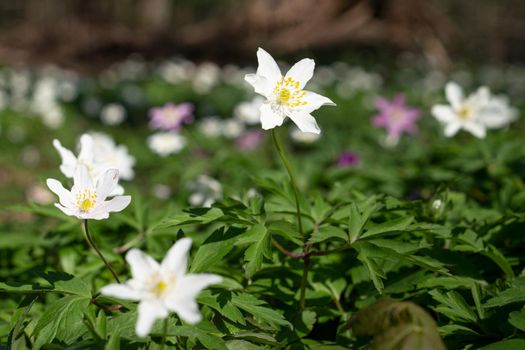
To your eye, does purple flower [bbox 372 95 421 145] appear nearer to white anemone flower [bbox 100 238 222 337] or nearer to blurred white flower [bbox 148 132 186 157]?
blurred white flower [bbox 148 132 186 157]

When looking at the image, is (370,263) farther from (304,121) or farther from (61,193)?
(61,193)

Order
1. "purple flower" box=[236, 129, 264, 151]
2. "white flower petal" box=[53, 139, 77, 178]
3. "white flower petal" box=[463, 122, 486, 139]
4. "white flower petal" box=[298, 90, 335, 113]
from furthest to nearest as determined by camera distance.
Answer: "purple flower" box=[236, 129, 264, 151]
"white flower petal" box=[463, 122, 486, 139]
"white flower petal" box=[53, 139, 77, 178]
"white flower petal" box=[298, 90, 335, 113]

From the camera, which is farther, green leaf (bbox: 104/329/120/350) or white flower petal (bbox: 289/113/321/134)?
white flower petal (bbox: 289/113/321/134)

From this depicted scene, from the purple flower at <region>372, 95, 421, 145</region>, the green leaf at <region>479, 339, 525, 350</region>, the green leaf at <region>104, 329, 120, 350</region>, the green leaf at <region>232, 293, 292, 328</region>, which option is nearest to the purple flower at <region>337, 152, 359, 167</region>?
the purple flower at <region>372, 95, 421, 145</region>

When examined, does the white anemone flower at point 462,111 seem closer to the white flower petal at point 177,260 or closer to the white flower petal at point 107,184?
the white flower petal at point 107,184

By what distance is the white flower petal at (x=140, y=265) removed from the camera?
4.45 ft

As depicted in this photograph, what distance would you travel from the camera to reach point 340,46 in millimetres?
12898

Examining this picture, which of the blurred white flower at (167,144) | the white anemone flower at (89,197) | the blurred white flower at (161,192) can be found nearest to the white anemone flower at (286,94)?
the white anemone flower at (89,197)

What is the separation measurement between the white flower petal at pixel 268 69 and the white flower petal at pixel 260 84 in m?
0.02

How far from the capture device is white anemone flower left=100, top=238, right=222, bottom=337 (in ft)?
4.06

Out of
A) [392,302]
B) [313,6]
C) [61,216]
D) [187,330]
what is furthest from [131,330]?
[313,6]

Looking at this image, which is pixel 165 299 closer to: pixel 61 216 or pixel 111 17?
pixel 61 216

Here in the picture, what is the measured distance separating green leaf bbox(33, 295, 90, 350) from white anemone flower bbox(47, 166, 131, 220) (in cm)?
28

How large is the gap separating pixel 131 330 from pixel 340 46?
39.6ft
